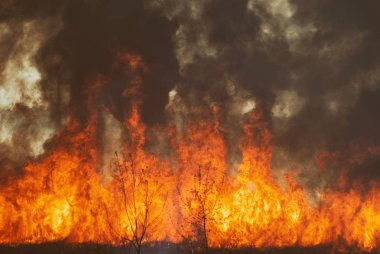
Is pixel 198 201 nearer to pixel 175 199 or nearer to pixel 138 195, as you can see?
pixel 175 199

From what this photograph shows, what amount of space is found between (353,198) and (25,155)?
34026 mm

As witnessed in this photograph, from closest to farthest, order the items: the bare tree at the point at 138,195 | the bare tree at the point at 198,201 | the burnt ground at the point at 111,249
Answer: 1. the burnt ground at the point at 111,249
2. the bare tree at the point at 138,195
3. the bare tree at the point at 198,201

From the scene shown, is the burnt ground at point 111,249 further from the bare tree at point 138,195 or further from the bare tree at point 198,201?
the bare tree at point 138,195

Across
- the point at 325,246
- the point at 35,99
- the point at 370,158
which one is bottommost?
the point at 325,246

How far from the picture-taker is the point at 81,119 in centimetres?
5338

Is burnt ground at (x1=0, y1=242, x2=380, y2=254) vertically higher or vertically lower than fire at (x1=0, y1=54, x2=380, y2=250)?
lower

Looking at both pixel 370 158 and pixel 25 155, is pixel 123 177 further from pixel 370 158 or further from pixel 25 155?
pixel 370 158

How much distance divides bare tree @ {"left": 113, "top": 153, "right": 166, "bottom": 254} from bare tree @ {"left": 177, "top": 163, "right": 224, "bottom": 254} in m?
2.58

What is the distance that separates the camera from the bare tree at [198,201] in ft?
164

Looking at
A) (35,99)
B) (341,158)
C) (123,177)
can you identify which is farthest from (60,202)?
(341,158)

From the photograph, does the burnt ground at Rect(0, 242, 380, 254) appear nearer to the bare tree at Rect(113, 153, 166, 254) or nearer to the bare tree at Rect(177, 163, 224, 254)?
the bare tree at Rect(177, 163, 224, 254)

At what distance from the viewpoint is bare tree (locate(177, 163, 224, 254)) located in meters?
49.9

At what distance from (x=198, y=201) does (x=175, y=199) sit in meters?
2.52

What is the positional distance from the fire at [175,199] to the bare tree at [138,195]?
0.10 meters
